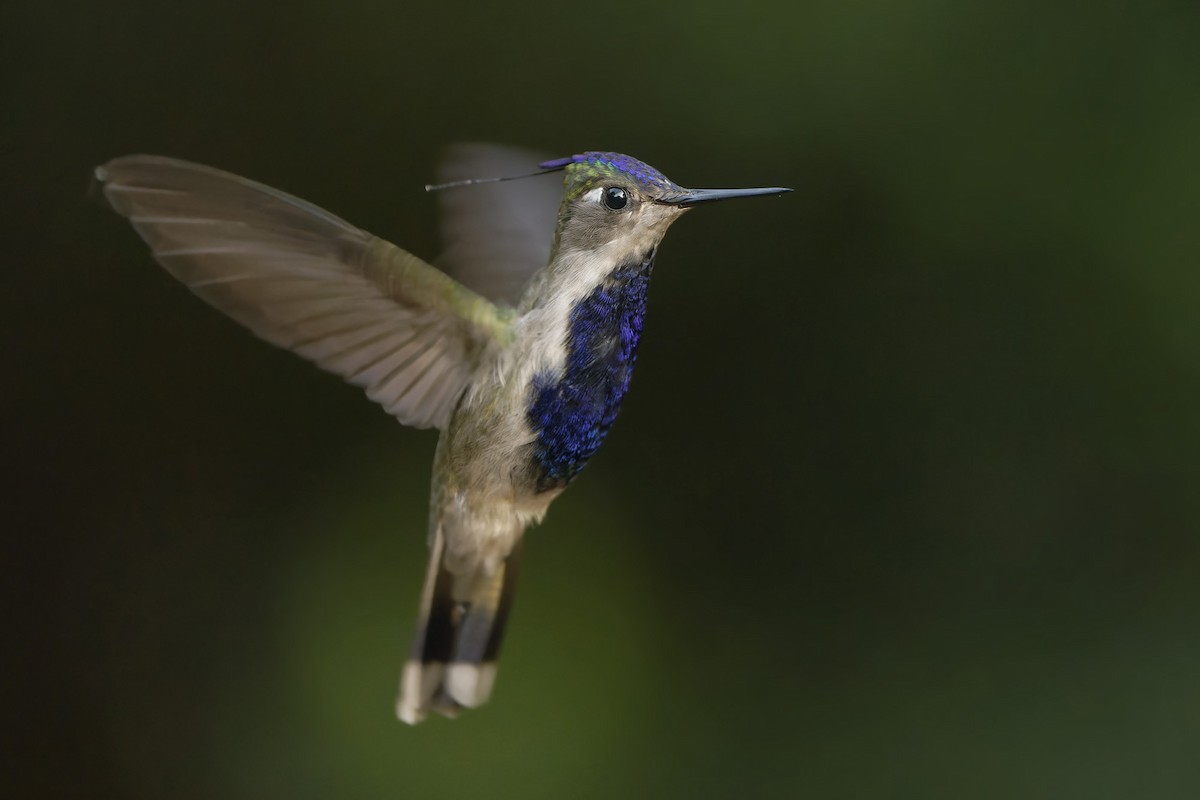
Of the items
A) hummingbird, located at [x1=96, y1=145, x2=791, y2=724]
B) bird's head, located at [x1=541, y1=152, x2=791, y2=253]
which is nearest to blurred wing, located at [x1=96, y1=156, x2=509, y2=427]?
hummingbird, located at [x1=96, y1=145, x2=791, y2=724]

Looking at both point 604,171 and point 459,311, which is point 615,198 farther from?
point 459,311

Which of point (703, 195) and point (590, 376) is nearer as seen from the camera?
point (703, 195)

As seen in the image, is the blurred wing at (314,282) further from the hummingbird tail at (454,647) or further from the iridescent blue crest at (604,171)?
the hummingbird tail at (454,647)

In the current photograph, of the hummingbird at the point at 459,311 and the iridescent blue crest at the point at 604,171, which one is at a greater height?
the iridescent blue crest at the point at 604,171

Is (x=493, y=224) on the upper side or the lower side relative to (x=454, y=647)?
upper

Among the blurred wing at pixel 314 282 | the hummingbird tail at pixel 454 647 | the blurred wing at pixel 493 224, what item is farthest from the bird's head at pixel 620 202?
the hummingbird tail at pixel 454 647

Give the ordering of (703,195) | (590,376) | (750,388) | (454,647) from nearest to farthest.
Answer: (703,195)
(590,376)
(454,647)
(750,388)

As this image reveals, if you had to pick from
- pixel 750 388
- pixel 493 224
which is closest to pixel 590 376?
pixel 493 224
